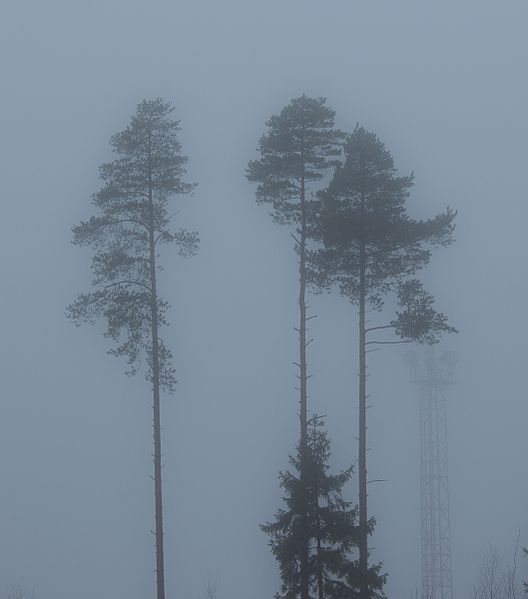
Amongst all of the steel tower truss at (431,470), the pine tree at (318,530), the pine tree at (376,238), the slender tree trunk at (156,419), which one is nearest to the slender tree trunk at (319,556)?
the pine tree at (318,530)

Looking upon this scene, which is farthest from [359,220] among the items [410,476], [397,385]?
[397,385]

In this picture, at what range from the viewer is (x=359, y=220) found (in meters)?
35.8

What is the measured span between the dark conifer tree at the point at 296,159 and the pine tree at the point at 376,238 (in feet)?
3.05

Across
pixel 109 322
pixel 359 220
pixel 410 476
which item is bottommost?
pixel 410 476

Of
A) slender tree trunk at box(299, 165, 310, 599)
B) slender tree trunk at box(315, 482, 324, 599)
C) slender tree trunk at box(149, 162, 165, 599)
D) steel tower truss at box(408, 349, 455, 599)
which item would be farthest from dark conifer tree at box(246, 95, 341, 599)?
steel tower truss at box(408, 349, 455, 599)

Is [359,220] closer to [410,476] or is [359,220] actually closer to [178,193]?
[178,193]

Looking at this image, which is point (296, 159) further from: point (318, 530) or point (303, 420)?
point (318, 530)

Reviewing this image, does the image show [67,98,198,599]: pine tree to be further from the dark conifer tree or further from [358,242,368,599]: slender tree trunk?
[358,242,368,599]: slender tree trunk

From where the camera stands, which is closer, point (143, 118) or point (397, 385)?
point (143, 118)

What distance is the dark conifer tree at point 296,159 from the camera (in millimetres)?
36969

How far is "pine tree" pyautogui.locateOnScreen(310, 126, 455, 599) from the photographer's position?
117 ft

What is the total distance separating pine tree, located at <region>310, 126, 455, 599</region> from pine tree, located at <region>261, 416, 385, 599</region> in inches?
146

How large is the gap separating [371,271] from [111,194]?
8.55 meters

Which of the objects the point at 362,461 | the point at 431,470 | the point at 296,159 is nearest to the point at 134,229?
the point at 296,159
